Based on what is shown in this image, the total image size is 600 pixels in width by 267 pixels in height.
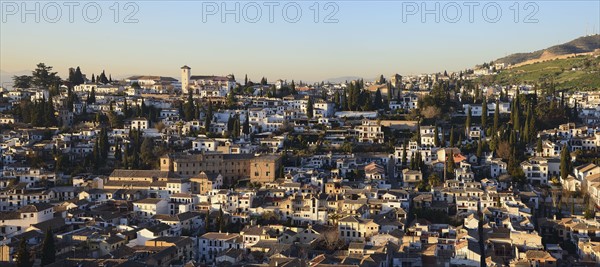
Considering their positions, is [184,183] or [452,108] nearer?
[184,183]

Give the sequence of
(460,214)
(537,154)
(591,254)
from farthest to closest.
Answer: (537,154), (460,214), (591,254)

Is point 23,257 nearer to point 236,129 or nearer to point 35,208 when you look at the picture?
point 35,208

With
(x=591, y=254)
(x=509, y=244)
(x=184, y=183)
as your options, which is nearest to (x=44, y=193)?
(x=184, y=183)

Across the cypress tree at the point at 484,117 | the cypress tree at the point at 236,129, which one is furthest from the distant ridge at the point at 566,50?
the cypress tree at the point at 236,129

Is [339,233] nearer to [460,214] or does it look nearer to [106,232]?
[460,214]

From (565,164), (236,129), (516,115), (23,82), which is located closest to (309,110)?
(236,129)

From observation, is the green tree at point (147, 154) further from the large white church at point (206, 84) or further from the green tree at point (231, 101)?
the large white church at point (206, 84)

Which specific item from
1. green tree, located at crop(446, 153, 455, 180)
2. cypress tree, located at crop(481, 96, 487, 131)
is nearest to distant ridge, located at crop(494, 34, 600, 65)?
cypress tree, located at crop(481, 96, 487, 131)
